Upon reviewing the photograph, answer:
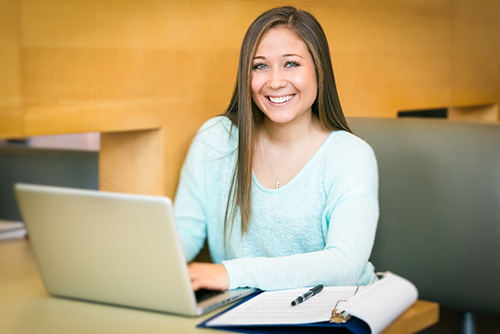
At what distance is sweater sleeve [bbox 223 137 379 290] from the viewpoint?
2.09ft

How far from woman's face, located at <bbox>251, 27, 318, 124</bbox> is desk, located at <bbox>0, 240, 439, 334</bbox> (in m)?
0.20

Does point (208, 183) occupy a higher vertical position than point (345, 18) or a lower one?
lower

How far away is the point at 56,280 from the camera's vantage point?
624mm

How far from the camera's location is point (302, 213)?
675 mm

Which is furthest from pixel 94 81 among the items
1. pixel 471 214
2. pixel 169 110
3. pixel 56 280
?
pixel 471 214

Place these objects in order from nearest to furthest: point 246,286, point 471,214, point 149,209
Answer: point 149,209 → point 246,286 → point 471,214

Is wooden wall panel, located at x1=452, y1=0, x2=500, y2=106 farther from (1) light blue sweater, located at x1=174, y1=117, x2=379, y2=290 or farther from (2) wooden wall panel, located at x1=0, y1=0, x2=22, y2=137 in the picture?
(2) wooden wall panel, located at x1=0, y1=0, x2=22, y2=137

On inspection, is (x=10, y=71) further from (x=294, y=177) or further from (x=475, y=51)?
(x=475, y=51)

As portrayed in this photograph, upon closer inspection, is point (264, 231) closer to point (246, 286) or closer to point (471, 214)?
point (246, 286)

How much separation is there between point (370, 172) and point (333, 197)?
0.16 ft

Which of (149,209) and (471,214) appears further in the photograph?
(471,214)

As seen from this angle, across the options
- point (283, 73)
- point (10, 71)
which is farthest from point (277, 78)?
point (10, 71)

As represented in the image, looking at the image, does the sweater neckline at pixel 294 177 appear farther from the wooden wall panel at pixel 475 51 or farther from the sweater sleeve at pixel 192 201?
the wooden wall panel at pixel 475 51

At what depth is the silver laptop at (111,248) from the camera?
0.54 meters
